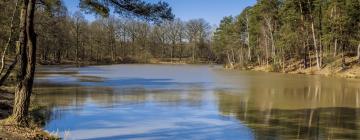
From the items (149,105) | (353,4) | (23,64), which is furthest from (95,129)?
(353,4)

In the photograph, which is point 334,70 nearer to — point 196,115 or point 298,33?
point 298,33

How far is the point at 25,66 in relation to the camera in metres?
13.0

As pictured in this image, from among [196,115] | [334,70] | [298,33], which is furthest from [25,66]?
[298,33]

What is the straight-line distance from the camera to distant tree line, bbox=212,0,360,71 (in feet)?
178

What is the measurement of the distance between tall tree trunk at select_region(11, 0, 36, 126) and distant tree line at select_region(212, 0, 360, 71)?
4378cm

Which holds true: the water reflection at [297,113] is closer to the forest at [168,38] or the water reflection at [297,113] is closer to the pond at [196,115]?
the pond at [196,115]

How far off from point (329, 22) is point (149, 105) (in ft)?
124

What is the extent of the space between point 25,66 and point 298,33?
54648mm

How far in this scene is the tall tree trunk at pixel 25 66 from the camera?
12.9 metres

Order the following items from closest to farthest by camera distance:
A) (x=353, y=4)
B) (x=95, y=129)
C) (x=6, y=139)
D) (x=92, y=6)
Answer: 1. (x=6, y=139)
2. (x=92, y=6)
3. (x=95, y=129)
4. (x=353, y=4)

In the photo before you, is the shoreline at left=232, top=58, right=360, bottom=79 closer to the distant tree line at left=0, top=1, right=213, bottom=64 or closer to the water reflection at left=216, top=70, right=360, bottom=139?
the water reflection at left=216, top=70, right=360, bottom=139

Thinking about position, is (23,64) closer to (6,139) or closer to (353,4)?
(6,139)

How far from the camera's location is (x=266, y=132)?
586 inches

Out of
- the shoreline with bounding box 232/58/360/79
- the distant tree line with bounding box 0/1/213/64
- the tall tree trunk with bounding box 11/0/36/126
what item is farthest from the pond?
the distant tree line with bounding box 0/1/213/64
